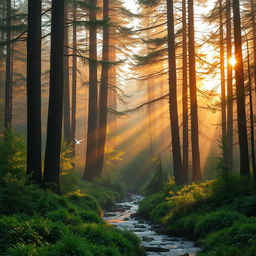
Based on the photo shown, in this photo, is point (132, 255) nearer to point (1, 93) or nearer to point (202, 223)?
point (202, 223)

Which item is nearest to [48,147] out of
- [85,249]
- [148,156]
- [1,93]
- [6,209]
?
[6,209]

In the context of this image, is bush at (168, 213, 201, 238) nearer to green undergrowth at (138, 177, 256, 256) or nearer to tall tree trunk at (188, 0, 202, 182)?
green undergrowth at (138, 177, 256, 256)

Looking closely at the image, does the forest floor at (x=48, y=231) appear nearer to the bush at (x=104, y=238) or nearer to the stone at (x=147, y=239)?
the bush at (x=104, y=238)

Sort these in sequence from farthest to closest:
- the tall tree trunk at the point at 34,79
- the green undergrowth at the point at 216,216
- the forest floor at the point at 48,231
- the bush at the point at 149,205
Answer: the bush at the point at 149,205 < the tall tree trunk at the point at 34,79 < the green undergrowth at the point at 216,216 < the forest floor at the point at 48,231

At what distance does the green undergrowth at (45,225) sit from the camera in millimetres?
6461

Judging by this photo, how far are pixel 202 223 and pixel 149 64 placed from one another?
1057cm

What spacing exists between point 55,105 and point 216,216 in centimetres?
660

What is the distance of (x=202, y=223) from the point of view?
35.0 ft

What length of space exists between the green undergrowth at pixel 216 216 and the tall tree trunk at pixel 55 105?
4.38 meters

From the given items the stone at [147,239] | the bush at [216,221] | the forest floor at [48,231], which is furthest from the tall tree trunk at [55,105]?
the bush at [216,221]

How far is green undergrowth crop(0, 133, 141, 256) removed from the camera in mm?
6461

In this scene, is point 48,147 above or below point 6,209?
above

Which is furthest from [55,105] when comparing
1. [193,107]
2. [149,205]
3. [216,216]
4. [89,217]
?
[193,107]

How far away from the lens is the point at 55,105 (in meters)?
12.8
